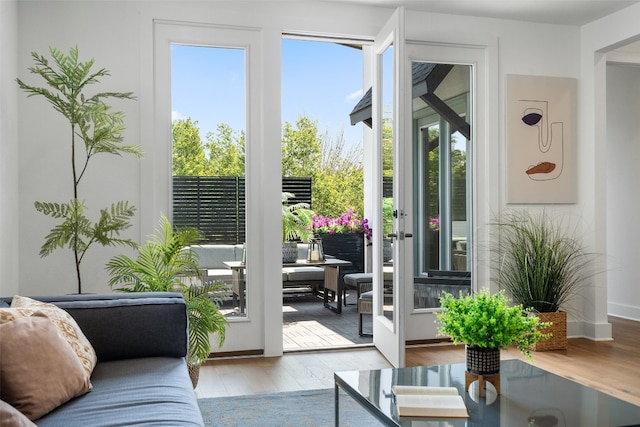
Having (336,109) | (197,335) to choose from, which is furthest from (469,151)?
(336,109)

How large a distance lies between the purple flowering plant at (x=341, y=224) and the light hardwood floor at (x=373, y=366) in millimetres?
3572

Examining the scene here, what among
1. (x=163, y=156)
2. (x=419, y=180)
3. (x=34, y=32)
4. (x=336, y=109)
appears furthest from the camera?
(x=336, y=109)

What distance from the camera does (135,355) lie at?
267cm

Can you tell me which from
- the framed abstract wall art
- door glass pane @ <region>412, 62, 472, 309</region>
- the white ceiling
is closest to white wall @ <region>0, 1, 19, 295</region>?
the white ceiling

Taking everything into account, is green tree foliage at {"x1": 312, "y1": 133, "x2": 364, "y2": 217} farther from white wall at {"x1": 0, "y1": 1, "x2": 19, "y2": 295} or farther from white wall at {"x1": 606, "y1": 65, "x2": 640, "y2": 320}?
white wall at {"x1": 0, "y1": 1, "x2": 19, "y2": 295}

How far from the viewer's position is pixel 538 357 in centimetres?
456

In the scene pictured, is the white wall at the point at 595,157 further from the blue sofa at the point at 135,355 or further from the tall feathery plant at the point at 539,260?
the blue sofa at the point at 135,355

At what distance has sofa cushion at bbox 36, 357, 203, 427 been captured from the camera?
1.89 m

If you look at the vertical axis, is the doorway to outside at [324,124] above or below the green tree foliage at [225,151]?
above

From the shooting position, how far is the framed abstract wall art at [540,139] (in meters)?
5.14

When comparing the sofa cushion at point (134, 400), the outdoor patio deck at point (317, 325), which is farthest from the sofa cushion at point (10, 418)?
the outdoor patio deck at point (317, 325)

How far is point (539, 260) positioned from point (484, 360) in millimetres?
2731

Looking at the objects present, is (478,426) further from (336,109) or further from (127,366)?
(336,109)

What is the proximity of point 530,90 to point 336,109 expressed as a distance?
14.3ft
